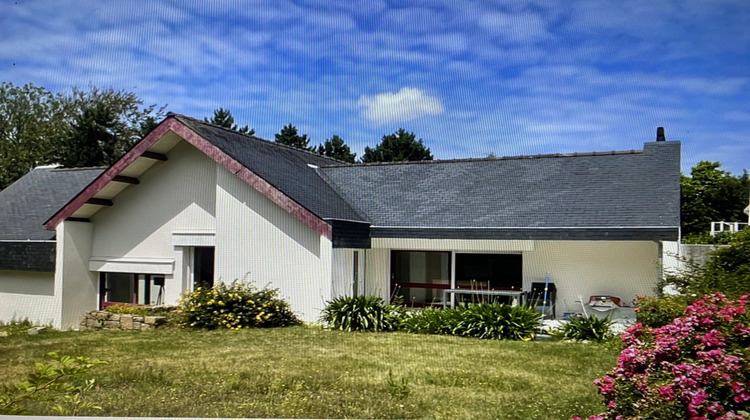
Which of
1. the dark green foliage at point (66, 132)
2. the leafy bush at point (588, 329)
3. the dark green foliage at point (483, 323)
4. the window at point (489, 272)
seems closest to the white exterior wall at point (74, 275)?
the dark green foliage at point (66, 132)

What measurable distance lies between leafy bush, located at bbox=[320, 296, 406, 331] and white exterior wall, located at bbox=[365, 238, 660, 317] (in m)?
3.48

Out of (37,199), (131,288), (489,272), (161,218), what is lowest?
(131,288)

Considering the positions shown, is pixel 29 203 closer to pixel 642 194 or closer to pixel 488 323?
pixel 488 323

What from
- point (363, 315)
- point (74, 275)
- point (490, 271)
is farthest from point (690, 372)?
point (74, 275)

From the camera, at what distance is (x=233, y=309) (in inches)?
571

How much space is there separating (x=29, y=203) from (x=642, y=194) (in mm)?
18654

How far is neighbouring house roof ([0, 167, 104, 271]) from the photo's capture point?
17453mm

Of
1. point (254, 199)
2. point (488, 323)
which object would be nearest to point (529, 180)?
point (488, 323)

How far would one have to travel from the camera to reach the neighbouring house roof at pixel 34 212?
17453 millimetres

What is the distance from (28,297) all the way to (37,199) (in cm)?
452

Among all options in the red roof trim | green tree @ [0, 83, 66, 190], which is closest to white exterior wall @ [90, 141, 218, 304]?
the red roof trim

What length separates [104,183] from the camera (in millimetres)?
16641

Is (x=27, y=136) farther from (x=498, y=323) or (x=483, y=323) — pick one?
(x=498, y=323)

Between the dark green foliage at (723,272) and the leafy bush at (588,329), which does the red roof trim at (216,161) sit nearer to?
the leafy bush at (588,329)
